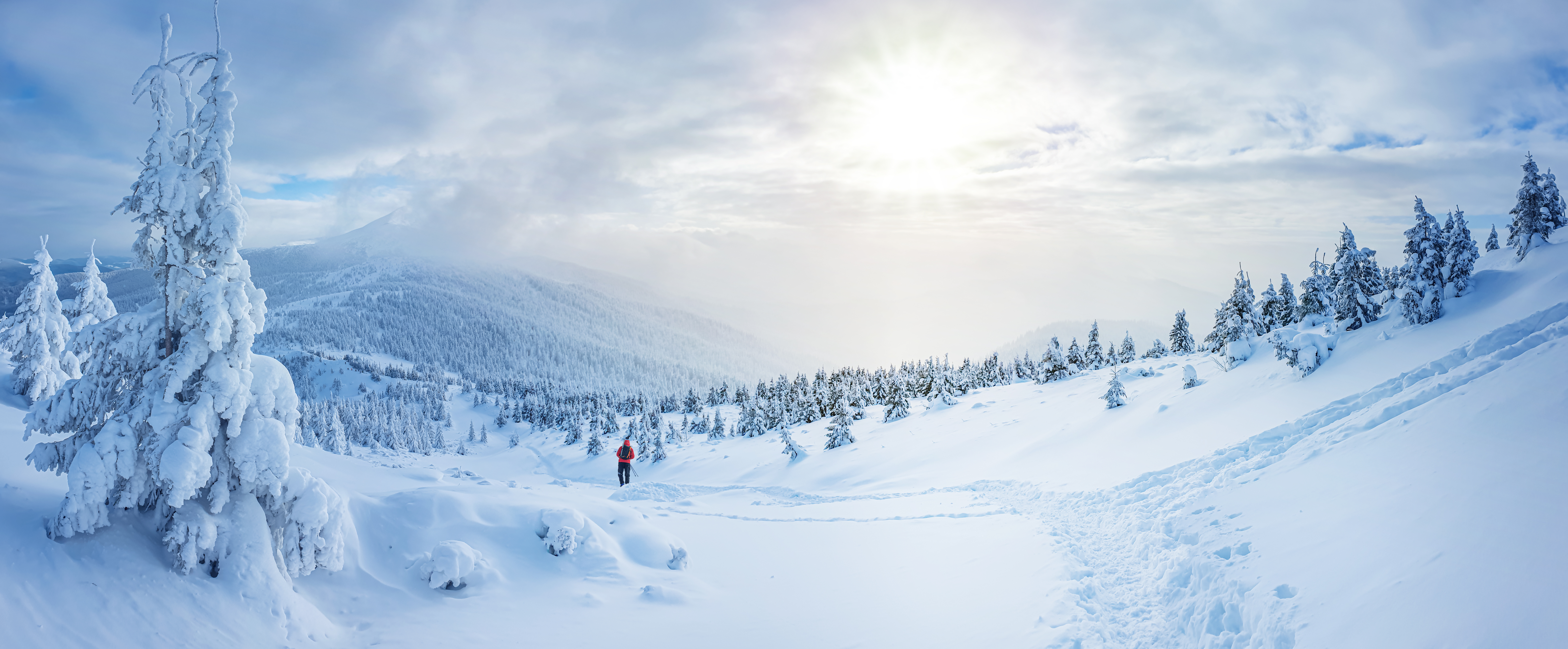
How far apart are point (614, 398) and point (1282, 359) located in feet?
527

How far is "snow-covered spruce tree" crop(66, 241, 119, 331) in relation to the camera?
29.4m

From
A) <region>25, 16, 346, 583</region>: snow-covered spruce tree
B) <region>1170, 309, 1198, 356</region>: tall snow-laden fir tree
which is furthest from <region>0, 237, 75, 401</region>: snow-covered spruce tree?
<region>1170, 309, 1198, 356</region>: tall snow-laden fir tree

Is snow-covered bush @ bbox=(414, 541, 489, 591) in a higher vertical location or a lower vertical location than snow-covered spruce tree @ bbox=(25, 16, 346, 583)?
lower

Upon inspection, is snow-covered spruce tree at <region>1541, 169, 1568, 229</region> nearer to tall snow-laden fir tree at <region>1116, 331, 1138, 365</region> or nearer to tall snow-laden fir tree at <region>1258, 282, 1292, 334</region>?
tall snow-laden fir tree at <region>1258, 282, 1292, 334</region>

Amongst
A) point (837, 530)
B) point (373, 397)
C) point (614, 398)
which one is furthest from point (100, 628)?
point (373, 397)

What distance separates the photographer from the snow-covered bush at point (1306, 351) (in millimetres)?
18266

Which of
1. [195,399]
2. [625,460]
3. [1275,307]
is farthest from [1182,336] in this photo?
[195,399]

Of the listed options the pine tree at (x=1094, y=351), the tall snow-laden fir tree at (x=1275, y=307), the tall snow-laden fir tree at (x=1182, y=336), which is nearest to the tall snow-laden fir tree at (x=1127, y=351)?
the pine tree at (x=1094, y=351)

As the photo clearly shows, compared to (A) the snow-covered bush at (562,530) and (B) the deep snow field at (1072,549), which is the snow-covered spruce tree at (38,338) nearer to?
(B) the deep snow field at (1072,549)

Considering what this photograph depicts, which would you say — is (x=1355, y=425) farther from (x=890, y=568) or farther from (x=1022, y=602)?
(x=890, y=568)

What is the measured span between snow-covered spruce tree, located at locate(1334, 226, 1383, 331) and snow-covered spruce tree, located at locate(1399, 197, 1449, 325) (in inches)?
67.5

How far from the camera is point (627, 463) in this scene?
26047mm

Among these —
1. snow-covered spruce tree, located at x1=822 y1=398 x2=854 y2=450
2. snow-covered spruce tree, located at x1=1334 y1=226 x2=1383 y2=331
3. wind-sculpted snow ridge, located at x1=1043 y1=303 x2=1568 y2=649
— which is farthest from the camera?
snow-covered spruce tree, located at x1=822 y1=398 x2=854 y2=450

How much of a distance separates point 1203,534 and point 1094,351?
206 feet
